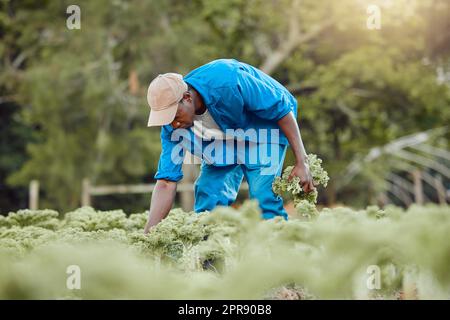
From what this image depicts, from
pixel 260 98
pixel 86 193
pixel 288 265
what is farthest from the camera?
pixel 86 193

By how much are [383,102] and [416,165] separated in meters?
8.98

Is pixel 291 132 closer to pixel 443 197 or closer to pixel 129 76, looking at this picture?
pixel 129 76

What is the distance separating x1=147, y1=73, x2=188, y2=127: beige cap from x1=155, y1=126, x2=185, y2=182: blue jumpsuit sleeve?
0.51 meters

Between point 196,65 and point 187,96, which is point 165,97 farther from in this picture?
point 196,65

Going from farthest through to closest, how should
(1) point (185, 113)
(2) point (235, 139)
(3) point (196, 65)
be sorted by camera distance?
(3) point (196, 65) < (2) point (235, 139) < (1) point (185, 113)

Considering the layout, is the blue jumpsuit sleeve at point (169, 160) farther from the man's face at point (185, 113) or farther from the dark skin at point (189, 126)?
the man's face at point (185, 113)

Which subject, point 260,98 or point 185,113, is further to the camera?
point 260,98

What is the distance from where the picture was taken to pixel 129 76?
956 inches

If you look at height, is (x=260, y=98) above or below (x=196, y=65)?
below

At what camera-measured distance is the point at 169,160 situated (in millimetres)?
5105

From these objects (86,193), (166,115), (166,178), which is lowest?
(166,178)

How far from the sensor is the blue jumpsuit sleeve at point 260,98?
4.70m

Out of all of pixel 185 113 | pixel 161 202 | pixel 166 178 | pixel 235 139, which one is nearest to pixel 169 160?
pixel 166 178

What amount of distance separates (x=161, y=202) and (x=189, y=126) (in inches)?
20.7
